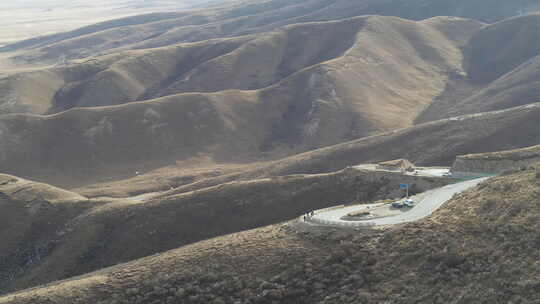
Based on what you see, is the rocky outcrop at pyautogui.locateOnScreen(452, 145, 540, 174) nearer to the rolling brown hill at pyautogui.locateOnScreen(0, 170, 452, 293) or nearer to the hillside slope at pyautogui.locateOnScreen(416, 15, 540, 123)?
the rolling brown hill at pyautogui.locateOnScreen(0, 170, 452, 293)

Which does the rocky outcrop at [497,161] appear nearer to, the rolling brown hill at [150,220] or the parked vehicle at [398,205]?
the rolling brown hill at [150,220]

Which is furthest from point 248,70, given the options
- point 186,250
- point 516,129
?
point 186,250

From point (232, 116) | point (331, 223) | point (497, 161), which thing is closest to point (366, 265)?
point (331, 223)

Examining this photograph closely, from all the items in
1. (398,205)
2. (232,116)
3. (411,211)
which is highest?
(411,211)

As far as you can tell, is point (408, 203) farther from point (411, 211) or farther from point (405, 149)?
point (405, 149)

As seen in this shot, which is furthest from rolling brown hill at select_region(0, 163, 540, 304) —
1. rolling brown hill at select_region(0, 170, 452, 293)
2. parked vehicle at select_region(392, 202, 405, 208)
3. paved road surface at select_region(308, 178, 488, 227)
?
rolling brown hill at select_region(0, 170, 452, 293)

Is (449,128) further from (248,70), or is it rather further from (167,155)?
(248,70)
